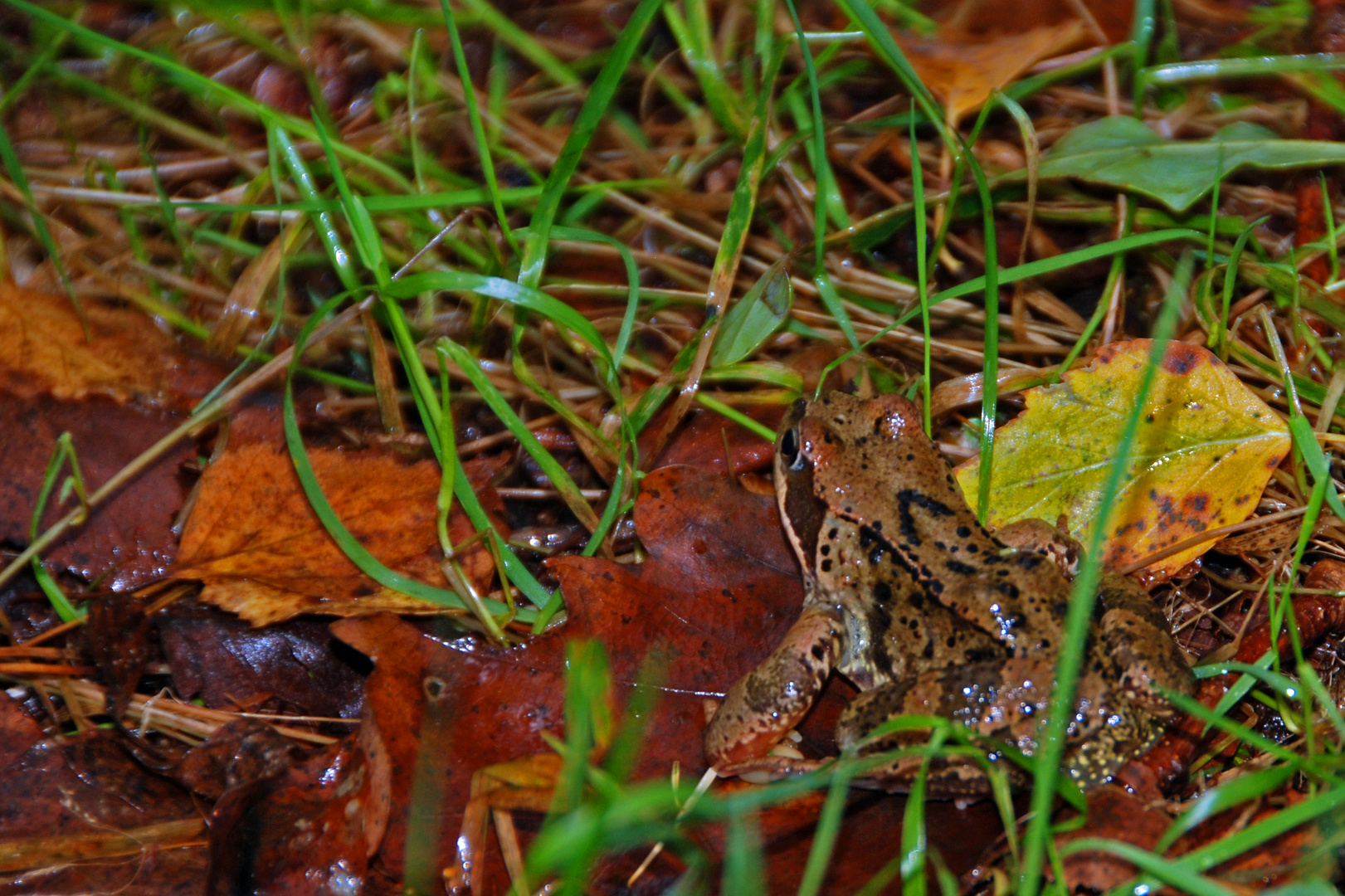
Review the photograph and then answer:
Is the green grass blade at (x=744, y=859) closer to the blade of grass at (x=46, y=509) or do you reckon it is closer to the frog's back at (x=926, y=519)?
the frog's back at (x=926, y=519)

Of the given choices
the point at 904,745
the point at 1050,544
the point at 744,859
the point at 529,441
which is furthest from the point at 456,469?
the point at 1050,544

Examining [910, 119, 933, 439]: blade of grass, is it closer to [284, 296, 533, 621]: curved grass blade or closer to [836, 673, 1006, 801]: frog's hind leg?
[836, 673, 1006, 801]: frog's hind leg

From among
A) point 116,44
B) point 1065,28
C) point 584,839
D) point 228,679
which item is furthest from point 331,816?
point 1065,28

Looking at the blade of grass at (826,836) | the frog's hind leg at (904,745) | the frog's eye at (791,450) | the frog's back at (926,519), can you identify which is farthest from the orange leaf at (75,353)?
the blade of grass at (826,836)

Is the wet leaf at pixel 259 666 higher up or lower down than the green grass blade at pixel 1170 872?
lower down

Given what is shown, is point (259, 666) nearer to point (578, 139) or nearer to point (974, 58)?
point (578, 139)

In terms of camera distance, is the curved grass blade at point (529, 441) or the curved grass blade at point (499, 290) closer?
the curved grass blade at point (499, 290)
